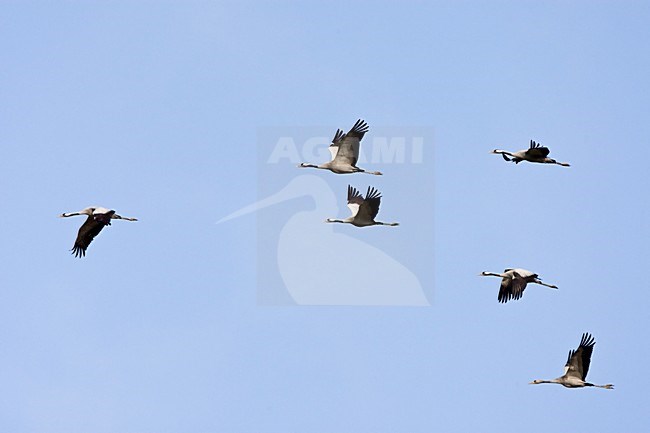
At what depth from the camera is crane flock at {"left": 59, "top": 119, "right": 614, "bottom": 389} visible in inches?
1791

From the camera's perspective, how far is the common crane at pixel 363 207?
46344 millimetres

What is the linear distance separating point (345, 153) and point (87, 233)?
24.2 feet

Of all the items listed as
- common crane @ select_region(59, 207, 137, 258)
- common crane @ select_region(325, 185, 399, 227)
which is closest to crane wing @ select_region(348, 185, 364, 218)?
common crane @ select_region(325, 185, 399, 227)

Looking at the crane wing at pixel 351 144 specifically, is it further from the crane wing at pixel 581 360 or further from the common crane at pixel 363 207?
the crane wing at pixel 581 360

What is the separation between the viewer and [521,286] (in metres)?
46.2

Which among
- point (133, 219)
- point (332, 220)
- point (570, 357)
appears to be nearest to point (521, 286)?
point (570, 357)

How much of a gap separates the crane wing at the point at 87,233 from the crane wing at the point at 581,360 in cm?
1289

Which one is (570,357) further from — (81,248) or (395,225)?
(81,248)

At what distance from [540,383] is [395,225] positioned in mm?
6052

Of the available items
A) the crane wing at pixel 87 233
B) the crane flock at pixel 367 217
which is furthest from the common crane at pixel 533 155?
the crane wing at pixel 87 233

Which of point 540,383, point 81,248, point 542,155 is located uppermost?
point 542,155

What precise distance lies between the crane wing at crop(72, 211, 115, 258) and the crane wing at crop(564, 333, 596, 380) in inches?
507

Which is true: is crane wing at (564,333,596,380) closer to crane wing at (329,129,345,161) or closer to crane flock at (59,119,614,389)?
crane flock at (59,119,614,389)

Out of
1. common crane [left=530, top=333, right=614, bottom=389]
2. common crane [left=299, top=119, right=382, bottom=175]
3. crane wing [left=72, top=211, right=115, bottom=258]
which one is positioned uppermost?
common crane [left=299, top=119, right=382, bottom=175]
